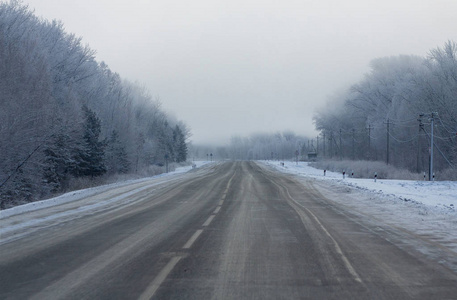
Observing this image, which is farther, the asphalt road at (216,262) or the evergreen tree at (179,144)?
the evergreen tree at (179,144)

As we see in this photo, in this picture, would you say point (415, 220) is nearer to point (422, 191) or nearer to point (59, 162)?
point (422, 191)

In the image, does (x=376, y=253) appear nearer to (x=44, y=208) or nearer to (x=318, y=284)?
(x=318, y=284)

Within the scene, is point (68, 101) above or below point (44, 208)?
above

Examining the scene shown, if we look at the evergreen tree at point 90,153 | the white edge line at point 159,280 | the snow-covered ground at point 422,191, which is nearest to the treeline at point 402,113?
the snow-covered ground at point 422,191

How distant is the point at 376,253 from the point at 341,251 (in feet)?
2.03

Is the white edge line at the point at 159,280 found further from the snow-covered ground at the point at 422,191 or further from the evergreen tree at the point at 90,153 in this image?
the evergreen tree at the point at 90,153

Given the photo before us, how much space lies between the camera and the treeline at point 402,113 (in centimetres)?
4778

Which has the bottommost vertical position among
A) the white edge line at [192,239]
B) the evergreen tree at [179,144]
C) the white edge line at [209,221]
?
the white edge line at [209,221]

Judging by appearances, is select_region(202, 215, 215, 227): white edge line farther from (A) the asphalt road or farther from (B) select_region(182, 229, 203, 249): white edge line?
(B) select_region(182, 229, 203, 249): white edge line

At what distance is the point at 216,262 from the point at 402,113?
2253 inches

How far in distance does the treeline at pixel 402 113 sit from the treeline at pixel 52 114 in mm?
29814

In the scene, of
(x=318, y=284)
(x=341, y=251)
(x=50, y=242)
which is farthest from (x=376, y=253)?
(x=50, y=242)

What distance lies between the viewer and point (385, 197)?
19.5 meters

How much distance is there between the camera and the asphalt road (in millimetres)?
5488
